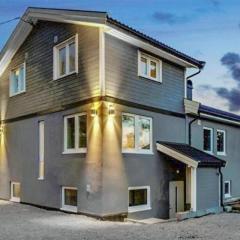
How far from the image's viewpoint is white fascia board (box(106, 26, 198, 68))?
46.1 feet

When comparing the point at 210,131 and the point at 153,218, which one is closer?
the point at 153,218

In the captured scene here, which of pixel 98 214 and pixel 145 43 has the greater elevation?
pixel 145 43

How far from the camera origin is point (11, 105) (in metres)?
19.0

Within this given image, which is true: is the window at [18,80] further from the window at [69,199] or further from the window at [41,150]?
the window at [69,199]

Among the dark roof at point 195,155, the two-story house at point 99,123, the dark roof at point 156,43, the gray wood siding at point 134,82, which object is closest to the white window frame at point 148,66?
the two-story house at point 99,123

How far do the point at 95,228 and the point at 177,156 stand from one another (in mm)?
5416

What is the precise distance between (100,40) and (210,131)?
9090mm

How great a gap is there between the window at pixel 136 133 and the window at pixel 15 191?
6.25m

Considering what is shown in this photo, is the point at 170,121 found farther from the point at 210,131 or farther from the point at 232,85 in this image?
the point at 232,85

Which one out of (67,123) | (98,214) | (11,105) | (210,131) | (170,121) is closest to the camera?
(98,214)

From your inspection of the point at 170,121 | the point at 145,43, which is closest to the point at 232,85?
the point at 170,121

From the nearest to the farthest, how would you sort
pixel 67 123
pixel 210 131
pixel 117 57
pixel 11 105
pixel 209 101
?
pixel 117 57
pixel 67 123
pixel 11 105
pixel 210 131
pixel 209 101

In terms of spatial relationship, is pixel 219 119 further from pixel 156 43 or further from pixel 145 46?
pixel 145 46

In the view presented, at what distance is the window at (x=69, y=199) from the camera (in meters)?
14.6
